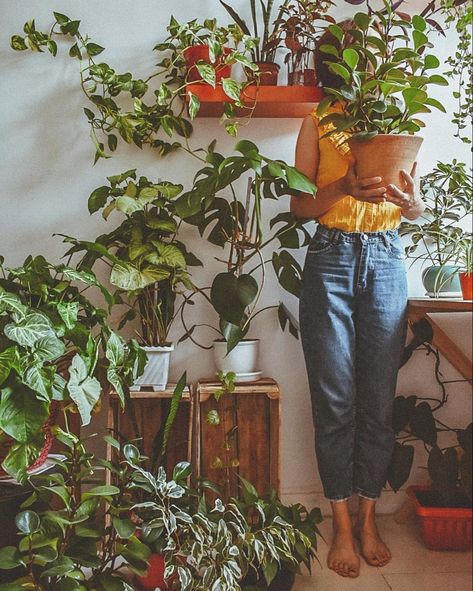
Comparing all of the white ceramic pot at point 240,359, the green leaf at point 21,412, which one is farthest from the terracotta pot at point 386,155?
the green leaf at point 21,412

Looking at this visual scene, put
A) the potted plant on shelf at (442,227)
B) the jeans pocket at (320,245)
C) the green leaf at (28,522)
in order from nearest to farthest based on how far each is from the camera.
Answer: the green leaf at (28,522)
the jeans pocket at (320,245)
the potted plant on shelf at (442,227)

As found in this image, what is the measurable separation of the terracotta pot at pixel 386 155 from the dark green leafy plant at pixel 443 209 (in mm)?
498

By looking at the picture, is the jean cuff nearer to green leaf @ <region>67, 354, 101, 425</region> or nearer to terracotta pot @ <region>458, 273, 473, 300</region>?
terracotta pot @ <region>458, 273, 473, 300</region>

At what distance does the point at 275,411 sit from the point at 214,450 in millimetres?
232

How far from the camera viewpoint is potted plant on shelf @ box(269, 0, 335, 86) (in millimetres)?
1800

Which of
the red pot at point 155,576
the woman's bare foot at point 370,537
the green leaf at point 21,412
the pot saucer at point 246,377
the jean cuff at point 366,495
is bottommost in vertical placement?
the red pot at point 155,576

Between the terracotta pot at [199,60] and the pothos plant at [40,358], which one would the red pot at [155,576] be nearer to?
the pothos plant at [40,358]

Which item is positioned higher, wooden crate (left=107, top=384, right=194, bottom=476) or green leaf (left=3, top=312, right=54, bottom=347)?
green leaf (left=3, top=312, right=54, bottom=347)


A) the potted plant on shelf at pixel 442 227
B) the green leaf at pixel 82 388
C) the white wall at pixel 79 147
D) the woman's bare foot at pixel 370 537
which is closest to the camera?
the green leaf at pixel 82 388

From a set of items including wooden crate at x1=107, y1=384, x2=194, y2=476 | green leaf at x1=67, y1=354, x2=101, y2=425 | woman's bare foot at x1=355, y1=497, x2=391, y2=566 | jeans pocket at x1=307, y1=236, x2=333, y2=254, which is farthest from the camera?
wooden crate at x1=107, y1=384, x2=194, y2=476

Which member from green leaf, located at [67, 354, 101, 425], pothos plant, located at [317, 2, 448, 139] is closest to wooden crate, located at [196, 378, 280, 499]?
green leaf, located at [67, 354, 101, 425]

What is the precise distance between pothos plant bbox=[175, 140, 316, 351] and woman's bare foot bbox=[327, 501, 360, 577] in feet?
1.87

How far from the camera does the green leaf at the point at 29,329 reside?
47.8 inches

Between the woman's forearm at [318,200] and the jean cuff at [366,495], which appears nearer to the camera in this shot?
the woman's forearm at [318,200]
